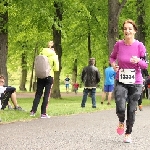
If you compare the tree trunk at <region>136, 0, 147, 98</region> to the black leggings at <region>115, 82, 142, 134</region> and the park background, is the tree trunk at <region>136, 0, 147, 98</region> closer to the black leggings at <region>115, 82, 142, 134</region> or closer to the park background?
the park background

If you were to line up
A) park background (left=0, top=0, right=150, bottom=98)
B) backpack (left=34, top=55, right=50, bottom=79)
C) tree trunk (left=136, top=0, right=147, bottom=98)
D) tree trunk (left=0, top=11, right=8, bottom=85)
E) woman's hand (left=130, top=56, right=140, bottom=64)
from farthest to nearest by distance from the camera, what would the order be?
tree trunk (left=136, top=0, right=147, bottom=98) < park background (left=0, top=0, right=150, bottom=98) < tree trunk (left=0, top=11, right=8, bottom=85) < backpack (left=34, top=55, right=50, bottom=79) < woman's hand (left=130, top=56, right=140, bottom=64)

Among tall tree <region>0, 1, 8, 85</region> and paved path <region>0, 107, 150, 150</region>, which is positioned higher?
tall tree <region>0, 1, 8, 85</region>

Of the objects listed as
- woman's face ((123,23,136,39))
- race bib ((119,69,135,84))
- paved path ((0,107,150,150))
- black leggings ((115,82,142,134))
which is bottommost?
paved path ((0,107,150,150))

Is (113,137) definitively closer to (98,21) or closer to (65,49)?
(98,21)

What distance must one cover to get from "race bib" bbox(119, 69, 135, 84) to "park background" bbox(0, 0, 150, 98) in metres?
13.1

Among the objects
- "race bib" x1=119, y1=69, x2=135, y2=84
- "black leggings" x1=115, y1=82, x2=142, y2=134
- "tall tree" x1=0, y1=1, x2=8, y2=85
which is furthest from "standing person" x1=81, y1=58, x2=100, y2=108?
"race bib" x1=119, y1=69, x2=135, y2=84

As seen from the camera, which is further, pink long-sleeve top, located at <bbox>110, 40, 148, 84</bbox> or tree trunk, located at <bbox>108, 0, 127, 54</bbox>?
tree trunk, located at <bbox>108, 0, 127, 54</bbox>

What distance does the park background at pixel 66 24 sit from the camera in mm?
24078

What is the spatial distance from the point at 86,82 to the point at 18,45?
26301mm

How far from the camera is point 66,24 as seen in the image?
1206 inches

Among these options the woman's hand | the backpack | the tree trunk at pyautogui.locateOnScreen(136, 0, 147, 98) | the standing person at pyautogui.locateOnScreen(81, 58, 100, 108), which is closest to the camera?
the woman's hand

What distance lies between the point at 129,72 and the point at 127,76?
0.25ft

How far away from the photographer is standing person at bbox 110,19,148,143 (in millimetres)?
7910

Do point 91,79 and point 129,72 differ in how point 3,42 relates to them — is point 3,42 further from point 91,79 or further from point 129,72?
point 129,72
